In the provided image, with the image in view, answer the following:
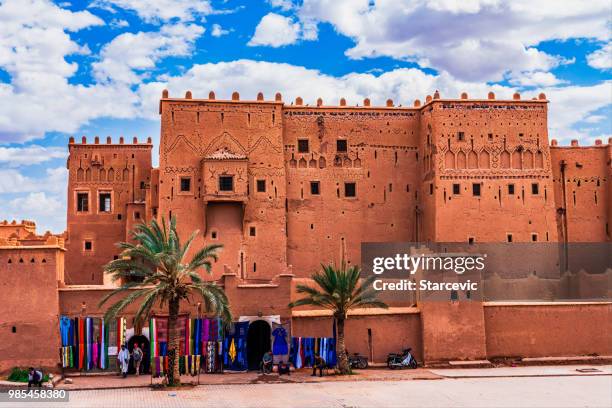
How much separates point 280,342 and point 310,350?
114cm

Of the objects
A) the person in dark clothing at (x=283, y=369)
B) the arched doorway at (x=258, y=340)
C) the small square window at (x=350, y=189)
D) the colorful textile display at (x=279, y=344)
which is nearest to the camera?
the person in dark clothing at (x=283, y=369)

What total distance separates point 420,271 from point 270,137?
12381 mm

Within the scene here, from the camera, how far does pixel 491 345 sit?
3070 cm

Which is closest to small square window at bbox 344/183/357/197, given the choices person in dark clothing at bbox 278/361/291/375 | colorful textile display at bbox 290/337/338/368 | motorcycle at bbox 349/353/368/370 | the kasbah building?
the kasbah building

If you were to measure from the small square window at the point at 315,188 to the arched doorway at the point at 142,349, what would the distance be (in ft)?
49.2

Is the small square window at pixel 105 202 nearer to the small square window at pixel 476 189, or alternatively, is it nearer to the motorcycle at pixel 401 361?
the small square window at pixel 476 189

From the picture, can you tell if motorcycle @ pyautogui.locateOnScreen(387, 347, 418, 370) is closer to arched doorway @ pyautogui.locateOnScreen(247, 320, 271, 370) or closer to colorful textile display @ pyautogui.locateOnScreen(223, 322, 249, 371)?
arched doorway @ pyautogui.locateOnScreen(247, 320, 271, 370)

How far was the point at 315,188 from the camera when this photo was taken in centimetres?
4100

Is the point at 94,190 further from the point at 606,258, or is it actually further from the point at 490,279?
the point at 606,258

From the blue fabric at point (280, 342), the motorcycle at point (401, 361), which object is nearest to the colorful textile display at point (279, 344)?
the blue fabric at point (280, 342)

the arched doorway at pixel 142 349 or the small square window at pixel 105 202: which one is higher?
the small square window at pixel 105 202

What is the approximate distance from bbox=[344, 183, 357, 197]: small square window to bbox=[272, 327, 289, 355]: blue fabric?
13.7 meters

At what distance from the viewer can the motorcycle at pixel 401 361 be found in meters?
29.1

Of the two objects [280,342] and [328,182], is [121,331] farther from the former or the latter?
[328,182]
